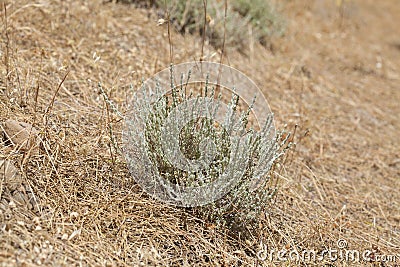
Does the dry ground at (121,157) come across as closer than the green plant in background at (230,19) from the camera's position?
Yes

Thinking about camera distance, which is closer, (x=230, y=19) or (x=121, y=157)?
(x=121, y=157)

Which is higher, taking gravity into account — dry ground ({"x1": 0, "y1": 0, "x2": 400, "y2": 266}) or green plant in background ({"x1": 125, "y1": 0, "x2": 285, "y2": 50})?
green plant in background ({"x1": 125, "y1": 0, "x2": 285, "y2": 50})

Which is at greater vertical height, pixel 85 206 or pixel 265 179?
pixel 265 179

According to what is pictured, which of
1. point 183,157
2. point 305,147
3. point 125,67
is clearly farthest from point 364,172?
point 125,67

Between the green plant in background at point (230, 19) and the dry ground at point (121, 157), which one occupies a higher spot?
the green plant in background at point (230, 19)

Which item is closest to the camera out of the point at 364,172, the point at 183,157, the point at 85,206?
the point at 85,206

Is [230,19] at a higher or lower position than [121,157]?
higher

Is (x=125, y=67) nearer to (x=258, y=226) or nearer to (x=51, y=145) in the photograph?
(x=51, y=145)

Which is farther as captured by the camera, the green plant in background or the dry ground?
the green plant in background
